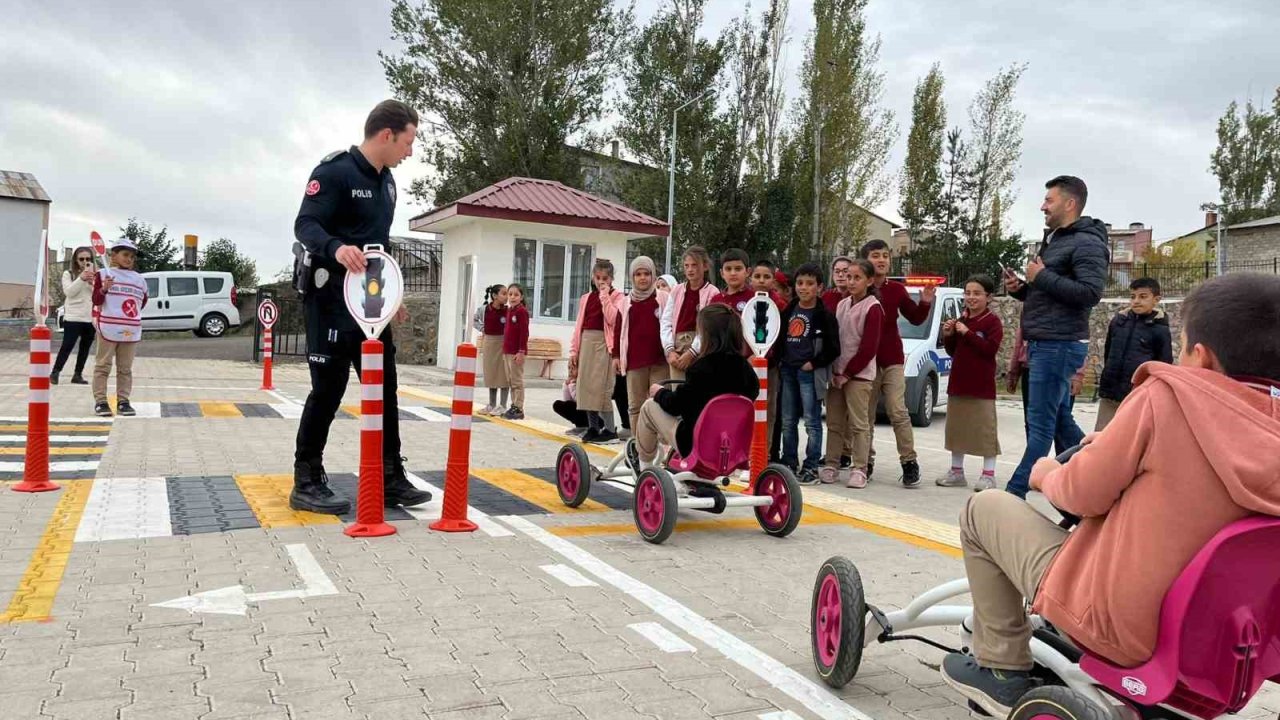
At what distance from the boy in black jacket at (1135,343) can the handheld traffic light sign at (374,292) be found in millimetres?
5785

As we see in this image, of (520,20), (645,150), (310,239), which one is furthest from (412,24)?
(310,239)

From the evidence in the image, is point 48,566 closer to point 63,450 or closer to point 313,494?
point 313,494

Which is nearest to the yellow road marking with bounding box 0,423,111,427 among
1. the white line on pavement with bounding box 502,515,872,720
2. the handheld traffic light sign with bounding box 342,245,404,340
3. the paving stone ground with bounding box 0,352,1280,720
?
the paving stone ground with bounding box 0,352,1280,720

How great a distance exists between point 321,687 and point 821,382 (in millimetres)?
5663

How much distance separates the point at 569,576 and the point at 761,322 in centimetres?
273

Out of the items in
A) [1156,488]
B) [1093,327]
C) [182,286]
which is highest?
[182,286]

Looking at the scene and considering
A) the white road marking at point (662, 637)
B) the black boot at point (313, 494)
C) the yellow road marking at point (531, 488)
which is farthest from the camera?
the yellow road marking at point (531, 488)

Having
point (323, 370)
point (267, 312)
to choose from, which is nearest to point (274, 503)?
point (323, 370)

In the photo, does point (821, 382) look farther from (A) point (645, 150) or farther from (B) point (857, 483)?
(A) point (645, 150)

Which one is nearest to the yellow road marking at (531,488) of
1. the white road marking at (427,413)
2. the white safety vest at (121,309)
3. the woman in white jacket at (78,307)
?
the white road marking at (427,413)

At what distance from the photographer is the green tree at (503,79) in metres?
32.1

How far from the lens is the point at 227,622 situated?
374 centimetres

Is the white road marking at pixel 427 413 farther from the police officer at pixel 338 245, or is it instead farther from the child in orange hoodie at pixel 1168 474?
the child in orange hoodie at pixel 1168 474

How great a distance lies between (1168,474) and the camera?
2.12 metres
